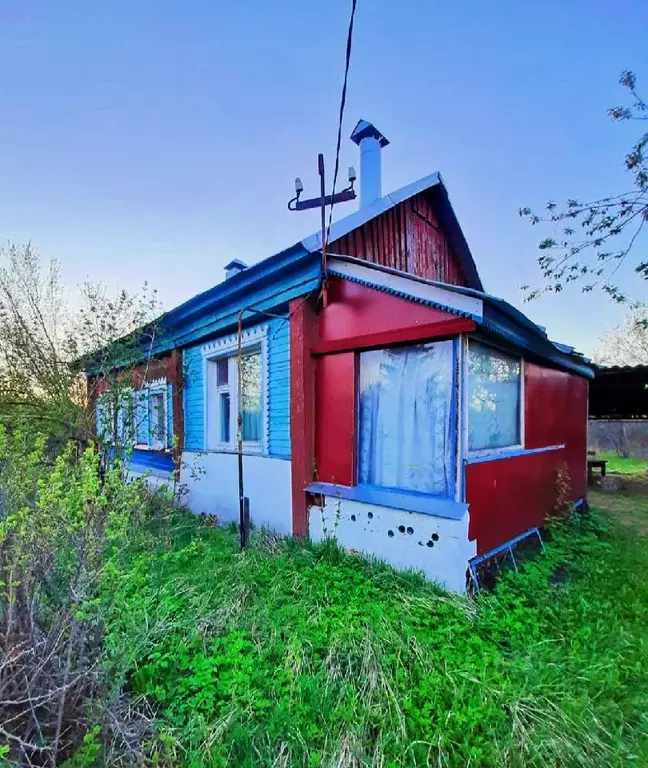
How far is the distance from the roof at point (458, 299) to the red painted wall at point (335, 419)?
2.91 feet

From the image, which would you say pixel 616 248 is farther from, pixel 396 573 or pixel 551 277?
pixel 396 573

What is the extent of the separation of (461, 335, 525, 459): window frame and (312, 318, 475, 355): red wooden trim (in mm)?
182

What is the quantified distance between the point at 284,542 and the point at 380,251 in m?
4.40

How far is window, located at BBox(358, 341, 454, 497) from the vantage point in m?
3.68

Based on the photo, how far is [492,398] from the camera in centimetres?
425

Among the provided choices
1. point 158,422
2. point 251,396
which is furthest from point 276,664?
point 158,422

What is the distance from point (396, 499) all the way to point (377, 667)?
1.58 meters

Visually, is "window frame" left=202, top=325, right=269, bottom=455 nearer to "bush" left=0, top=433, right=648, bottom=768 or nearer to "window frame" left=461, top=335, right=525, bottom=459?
"bush" left=0, top=433, right=648, bottom=768

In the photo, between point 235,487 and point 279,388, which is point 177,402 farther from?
point 279,388

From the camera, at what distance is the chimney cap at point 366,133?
656cm

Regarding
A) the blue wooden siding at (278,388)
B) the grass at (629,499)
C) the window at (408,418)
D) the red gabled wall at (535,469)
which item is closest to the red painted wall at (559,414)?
the red gabled wall at (535,469)

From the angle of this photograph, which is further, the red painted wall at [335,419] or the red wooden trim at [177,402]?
the red wooden trim at [177,402]

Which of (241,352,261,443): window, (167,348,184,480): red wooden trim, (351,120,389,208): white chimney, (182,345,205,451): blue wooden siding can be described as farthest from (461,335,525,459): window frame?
(167,348,184,480): red wooden trim

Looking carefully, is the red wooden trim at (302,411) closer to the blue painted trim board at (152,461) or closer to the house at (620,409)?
the blue painted trim board at (152,461)
